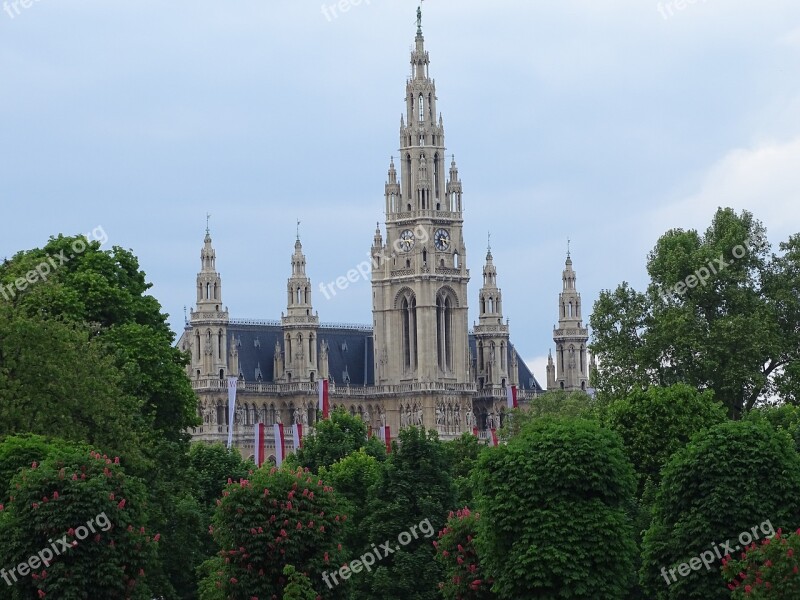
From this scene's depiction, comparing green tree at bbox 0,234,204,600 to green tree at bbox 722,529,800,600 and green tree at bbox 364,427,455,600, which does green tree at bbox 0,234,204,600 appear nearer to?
green tree at bbox 364,427,455,600

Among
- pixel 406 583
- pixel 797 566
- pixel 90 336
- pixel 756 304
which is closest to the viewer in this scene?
pixel 797 566

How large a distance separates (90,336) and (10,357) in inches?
521

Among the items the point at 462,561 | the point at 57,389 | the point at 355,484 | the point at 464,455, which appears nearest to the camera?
the point at 462,561

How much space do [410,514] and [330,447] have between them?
1248 inches

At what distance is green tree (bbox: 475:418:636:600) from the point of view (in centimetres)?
6725

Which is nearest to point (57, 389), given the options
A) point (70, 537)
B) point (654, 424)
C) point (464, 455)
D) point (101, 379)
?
point (101, 379)

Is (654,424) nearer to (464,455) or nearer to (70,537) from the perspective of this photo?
(70,537)

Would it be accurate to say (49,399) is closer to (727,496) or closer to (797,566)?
Answer: (727,496)

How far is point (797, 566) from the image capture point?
59.1 meters

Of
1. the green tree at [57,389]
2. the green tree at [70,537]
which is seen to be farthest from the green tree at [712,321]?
the green tree at [70,537]

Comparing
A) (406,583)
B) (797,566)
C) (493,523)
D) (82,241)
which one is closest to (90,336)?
(82,241)

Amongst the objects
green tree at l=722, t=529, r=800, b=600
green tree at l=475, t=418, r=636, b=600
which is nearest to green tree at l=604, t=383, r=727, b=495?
green tree at l=475, t=418, r=636, b=600

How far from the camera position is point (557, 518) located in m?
67.8

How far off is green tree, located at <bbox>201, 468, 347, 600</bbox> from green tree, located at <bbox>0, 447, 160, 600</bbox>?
2.92 meters
